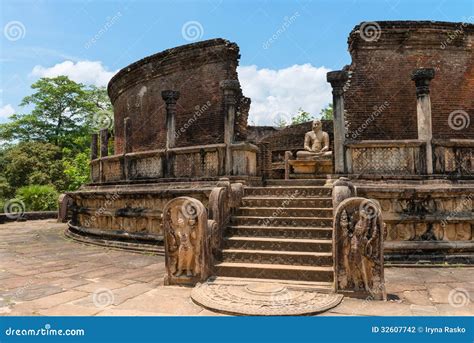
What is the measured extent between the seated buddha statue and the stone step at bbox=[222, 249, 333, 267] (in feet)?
17.5

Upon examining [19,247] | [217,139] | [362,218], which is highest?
[217,139]

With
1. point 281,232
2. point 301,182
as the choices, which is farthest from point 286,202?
point 301,182

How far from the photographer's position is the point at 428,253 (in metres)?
6.57

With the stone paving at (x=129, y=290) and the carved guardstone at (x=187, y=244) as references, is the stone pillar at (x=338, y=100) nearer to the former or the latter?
the stone paving at (x=129, y=290)

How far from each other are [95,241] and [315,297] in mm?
6958

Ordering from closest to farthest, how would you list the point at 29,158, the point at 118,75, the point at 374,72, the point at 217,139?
the point at 374,72 < the point at 217,139 < the point at 118,75 < the point at 29,158

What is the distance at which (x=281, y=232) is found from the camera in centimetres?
601

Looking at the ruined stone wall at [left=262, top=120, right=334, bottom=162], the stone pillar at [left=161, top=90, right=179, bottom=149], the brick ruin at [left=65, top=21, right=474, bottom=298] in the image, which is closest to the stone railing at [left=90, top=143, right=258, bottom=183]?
the brick ruin at [left=65, top=21, right=474, bottom=298]

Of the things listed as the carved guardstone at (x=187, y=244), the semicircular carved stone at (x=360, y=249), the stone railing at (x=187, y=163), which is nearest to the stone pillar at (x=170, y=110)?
the stone railing at (x=187, y=163)

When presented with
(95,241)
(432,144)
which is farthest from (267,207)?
(95,241)

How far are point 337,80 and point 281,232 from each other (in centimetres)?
402

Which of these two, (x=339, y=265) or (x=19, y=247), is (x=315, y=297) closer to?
(x=339, y=265)

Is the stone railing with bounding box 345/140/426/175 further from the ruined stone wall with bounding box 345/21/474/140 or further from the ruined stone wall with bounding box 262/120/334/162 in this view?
the ruined stone wall with bounding box 262/120/334/162

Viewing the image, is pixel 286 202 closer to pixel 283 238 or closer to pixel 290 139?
pixel 283 238
